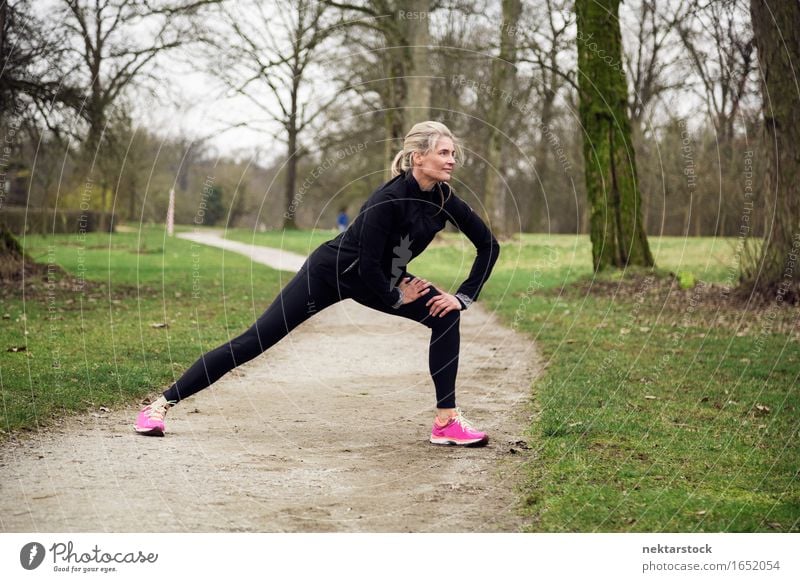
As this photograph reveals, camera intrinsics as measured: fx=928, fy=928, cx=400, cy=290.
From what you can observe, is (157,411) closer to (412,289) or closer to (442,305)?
(412,289)

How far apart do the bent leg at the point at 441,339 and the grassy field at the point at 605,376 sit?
75cm

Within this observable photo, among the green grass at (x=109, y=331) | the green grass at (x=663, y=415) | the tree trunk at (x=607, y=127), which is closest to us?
the green grass at (x=663, y=415)

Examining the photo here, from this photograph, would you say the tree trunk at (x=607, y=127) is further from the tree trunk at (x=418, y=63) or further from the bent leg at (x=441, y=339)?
the bent leg at (x=441, y=339)

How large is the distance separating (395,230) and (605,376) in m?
3.67

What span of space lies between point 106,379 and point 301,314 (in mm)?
2772

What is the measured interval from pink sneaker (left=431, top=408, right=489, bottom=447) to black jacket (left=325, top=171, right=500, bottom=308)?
83 centimetres

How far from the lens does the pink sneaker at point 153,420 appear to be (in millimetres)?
6324

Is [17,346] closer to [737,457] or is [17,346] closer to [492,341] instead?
[492,341]

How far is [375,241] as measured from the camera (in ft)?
19.5

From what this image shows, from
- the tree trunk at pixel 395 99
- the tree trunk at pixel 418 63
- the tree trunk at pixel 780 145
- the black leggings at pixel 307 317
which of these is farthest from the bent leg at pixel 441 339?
the tree trunk at pixel 395 99

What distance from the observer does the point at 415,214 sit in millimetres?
6074

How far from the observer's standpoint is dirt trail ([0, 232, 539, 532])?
4.71 m

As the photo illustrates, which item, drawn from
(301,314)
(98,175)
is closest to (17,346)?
(301,314)

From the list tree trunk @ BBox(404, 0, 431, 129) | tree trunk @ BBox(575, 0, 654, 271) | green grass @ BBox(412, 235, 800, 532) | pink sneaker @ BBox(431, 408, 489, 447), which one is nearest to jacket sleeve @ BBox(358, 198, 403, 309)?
pink sneaker @ BBox(431, 408, 489, 447)
